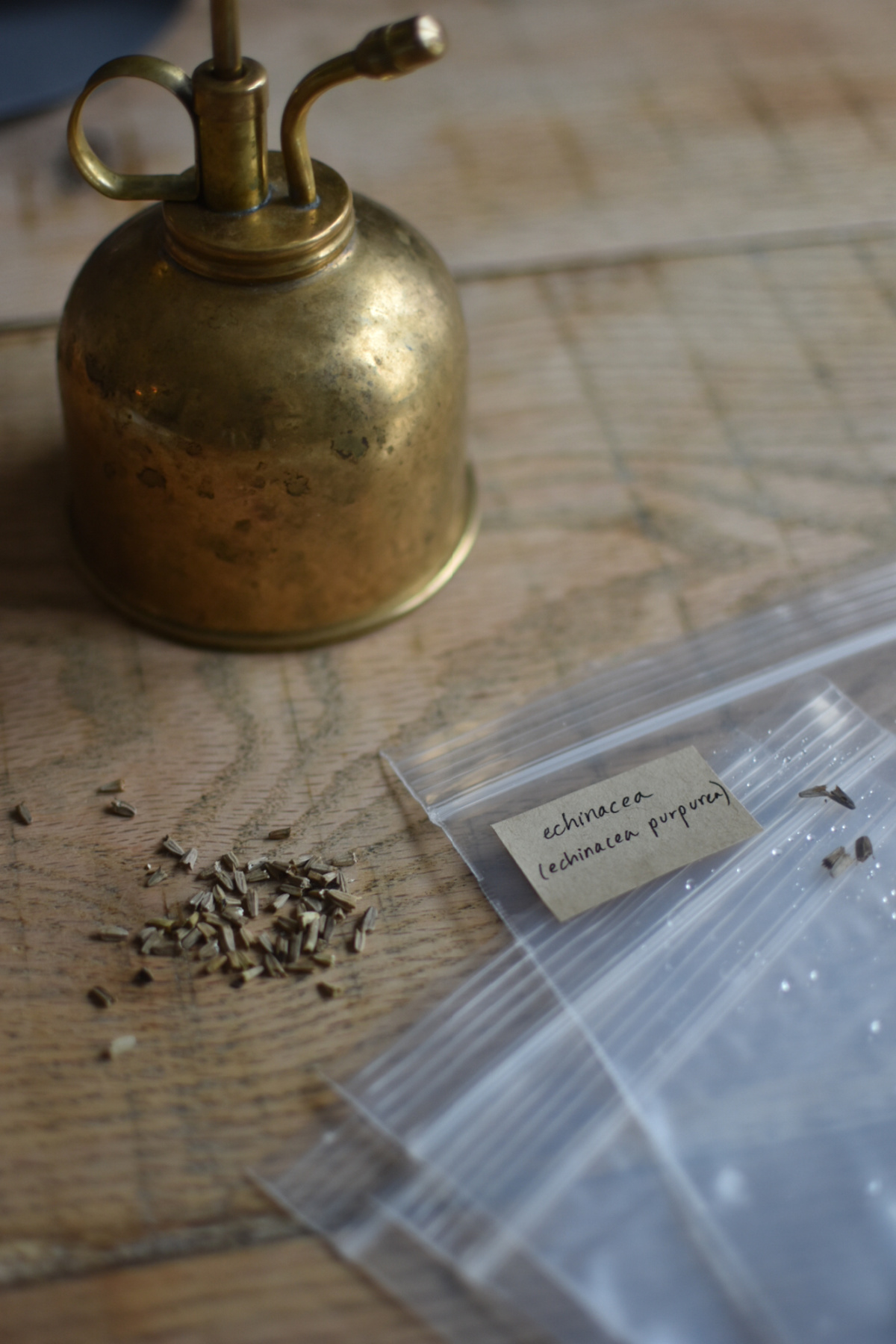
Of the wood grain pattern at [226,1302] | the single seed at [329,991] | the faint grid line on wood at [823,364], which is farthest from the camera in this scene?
the faint grid line on wood at [823,364]

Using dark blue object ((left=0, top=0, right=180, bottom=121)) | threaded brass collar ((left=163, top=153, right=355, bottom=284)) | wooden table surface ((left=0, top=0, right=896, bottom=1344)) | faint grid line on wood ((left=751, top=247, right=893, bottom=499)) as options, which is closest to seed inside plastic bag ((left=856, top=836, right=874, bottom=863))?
wooden table surface ((left=0, top=0, right=896, bottom=1344))

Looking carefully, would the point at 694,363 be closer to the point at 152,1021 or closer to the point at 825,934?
the point at 825,934

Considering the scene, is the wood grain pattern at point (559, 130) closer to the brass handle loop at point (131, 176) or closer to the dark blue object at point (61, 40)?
the dark blue object at point (61, 40)

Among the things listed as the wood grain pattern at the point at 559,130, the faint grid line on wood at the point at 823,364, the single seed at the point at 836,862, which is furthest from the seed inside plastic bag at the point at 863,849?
the wood grain pattern at the point at 559,130

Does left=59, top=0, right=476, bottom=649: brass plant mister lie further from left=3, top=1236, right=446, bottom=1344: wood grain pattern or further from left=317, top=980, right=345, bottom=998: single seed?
left=3, top=1236, right=446, bottom=1344: wood grain pattern

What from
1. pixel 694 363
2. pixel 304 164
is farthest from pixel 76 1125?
pixel 694 363

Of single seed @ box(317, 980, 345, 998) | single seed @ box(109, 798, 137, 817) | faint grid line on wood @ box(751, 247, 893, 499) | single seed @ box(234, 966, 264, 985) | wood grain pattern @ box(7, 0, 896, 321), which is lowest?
single seed @ box(317, 980, 345, 998)
